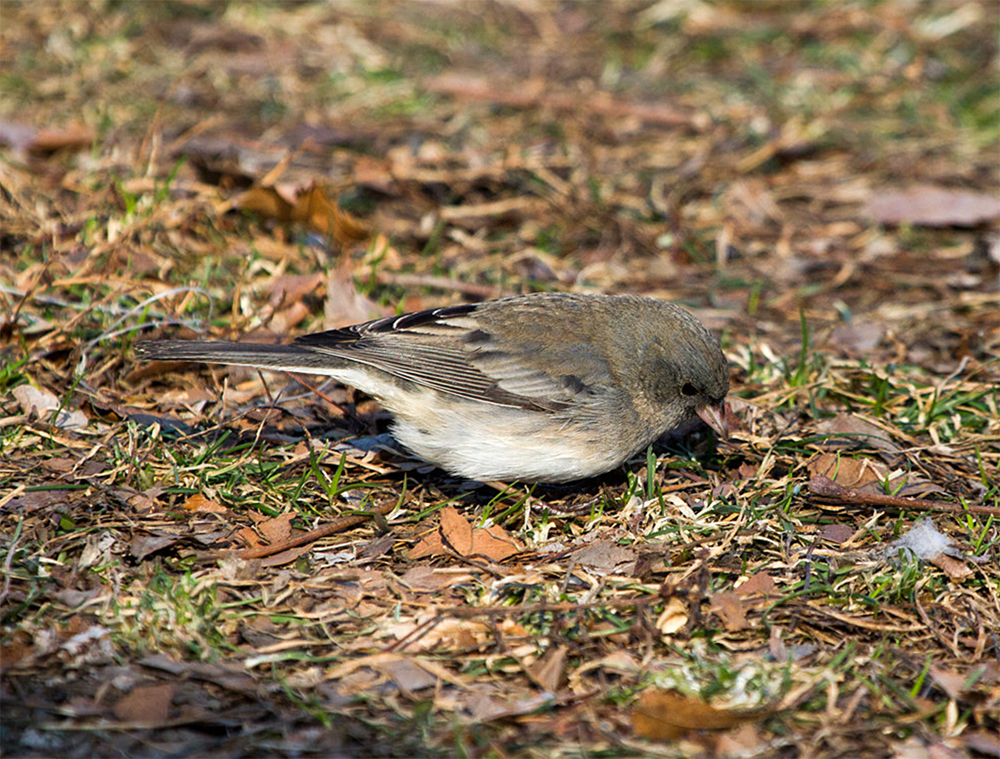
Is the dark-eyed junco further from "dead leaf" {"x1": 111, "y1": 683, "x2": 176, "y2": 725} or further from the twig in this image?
"dead leaf" {"x1": 111, "y1": 683, "x2": 176, "y2": 725}

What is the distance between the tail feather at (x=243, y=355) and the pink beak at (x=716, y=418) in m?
1.41

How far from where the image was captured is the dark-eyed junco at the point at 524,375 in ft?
12.6

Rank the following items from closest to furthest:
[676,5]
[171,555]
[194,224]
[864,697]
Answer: [864,697] < [171,555] < [194,224] < [676,5]

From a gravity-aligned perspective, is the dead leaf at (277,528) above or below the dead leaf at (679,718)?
above

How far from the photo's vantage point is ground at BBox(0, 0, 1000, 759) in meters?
2.91

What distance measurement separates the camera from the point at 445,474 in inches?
168

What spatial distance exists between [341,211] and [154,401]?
5.90 ft

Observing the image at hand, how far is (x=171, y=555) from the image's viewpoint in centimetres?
345

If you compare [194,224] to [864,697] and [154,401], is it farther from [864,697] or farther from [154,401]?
[864,697]

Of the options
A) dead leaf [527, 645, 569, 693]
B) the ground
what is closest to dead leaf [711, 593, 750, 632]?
the ground

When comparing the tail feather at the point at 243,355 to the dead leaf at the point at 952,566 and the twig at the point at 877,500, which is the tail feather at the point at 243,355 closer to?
the twig at the point at 877,500

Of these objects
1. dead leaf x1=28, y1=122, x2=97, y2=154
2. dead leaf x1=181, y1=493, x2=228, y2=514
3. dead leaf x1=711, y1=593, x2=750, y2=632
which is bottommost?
dead leaf x1=711, y1=593, x2=750, y2=632

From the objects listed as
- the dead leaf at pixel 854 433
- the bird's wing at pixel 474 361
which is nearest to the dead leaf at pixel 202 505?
the bird's wing at pixel 474 361

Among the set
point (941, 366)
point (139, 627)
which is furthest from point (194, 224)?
point (941, 366)
